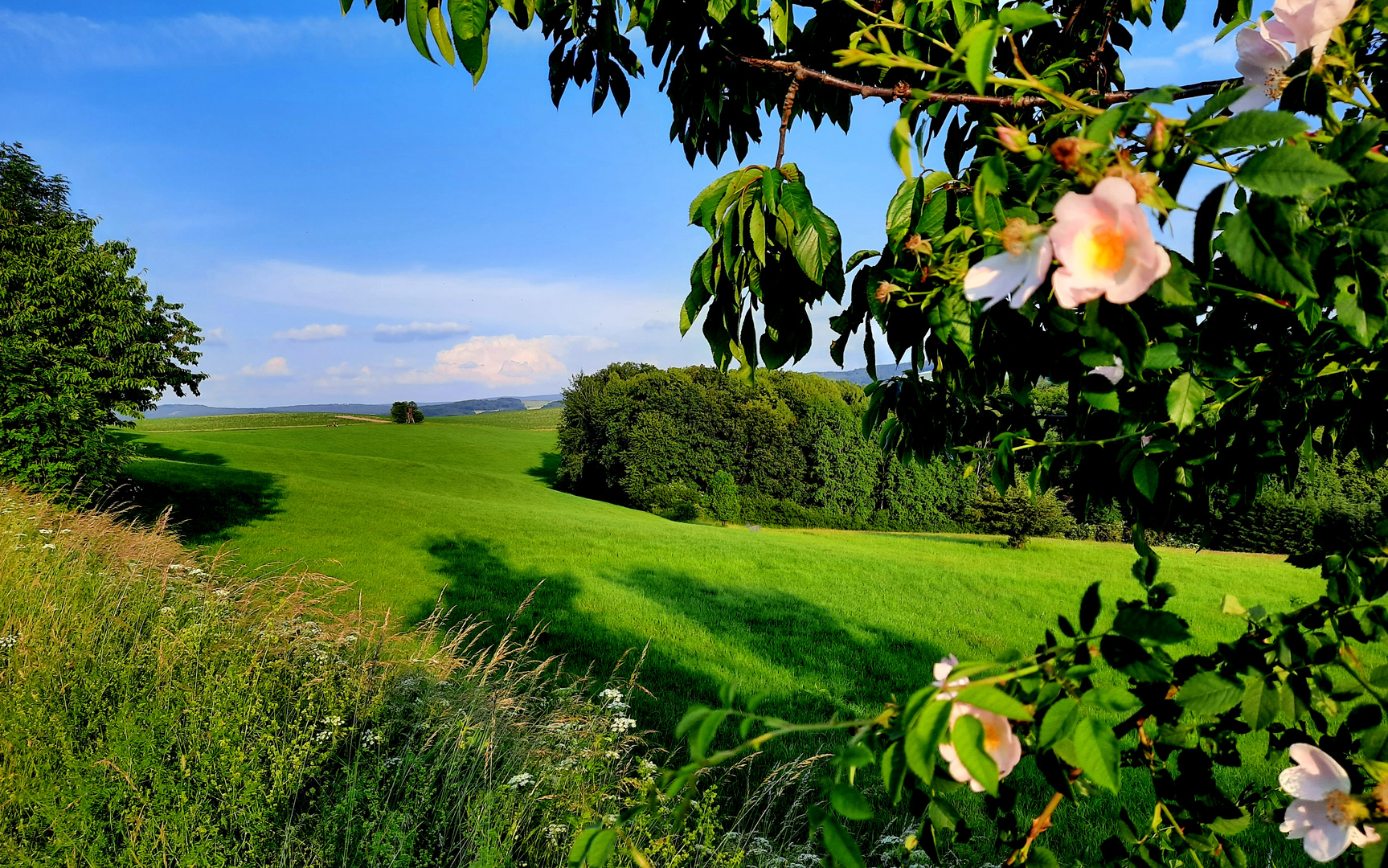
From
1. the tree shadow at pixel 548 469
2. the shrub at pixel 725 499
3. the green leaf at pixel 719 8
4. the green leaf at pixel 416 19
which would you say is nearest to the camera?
the green leaf at pixel 416 19

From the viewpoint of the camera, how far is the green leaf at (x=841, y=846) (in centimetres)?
58

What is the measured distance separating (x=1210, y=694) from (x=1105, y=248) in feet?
1.62

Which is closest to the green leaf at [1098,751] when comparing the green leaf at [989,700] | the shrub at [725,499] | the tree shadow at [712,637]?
the green leaf at [989,700]

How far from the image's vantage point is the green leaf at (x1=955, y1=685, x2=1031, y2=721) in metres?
0.49

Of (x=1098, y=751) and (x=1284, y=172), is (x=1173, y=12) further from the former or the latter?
(x=1098, y=751)

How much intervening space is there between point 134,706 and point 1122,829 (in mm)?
3562

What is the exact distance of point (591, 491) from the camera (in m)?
29.4

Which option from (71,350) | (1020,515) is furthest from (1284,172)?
(1020,515)

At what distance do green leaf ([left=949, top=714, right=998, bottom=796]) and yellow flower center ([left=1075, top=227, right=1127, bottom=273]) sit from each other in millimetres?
356

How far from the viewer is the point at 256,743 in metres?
2.70

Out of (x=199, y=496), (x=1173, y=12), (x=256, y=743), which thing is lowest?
(x=199, y=496)

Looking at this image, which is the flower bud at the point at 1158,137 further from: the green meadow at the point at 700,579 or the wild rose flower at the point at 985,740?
the green meadow at the point at 700,579

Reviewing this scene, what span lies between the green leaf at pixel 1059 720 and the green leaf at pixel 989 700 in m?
0.10

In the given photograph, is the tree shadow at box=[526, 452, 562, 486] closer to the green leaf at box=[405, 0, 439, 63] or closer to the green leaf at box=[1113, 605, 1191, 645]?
the green leaf at box=[405, 0, 439, 63]
